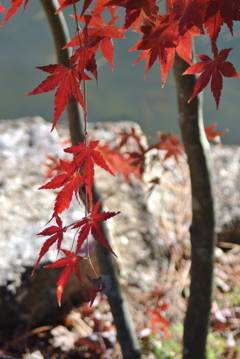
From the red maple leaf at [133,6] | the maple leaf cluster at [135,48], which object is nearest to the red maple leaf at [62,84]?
the maple leaf cluster at [135,48]

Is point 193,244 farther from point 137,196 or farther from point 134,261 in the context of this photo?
point 137,196

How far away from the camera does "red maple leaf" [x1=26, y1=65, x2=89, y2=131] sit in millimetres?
487

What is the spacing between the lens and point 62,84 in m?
0.50

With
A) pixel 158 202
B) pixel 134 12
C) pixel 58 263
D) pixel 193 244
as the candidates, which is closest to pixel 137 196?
pixel 158 202

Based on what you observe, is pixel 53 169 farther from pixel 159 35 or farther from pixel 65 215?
pixel 159 35

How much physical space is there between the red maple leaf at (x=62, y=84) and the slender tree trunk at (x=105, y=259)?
10.9 inches

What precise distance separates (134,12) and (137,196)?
4.31 feet

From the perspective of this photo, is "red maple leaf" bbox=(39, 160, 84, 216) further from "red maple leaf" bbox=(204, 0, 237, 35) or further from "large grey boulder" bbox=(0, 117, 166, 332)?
"large grey boulder" bbox=(0, 117, 166, 332)

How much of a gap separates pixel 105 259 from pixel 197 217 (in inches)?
10.6

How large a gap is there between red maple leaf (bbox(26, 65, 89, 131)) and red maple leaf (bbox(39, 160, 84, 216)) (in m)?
0.08

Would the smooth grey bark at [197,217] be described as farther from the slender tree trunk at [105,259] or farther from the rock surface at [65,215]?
the rock surface at [65,215]

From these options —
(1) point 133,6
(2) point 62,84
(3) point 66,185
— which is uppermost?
(1) point 133,6

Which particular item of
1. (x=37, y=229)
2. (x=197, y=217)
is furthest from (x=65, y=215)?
(x=197, y=217)

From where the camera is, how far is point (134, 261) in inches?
55.9
